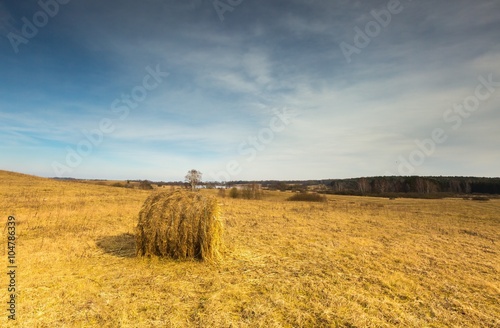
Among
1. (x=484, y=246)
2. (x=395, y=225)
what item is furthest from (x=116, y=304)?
(x=395, y=225)

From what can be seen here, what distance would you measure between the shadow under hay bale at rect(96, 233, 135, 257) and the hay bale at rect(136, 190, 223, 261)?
0.89 metres

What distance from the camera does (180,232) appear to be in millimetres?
8141

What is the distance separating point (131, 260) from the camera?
798 centimetres

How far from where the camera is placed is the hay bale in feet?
26.5

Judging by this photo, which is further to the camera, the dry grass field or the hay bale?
the hay bale

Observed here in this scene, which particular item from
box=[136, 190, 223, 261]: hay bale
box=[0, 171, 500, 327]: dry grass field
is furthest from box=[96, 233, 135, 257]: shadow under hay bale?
A: box=[136, 190, 223, 261]: hay bale

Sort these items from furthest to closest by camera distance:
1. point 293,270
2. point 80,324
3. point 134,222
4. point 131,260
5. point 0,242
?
point 134,222 → point 0,242 → point 131,260 → point 293,270 → point 80,324

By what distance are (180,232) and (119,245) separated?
2975 mm

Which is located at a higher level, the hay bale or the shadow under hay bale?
the hay bale

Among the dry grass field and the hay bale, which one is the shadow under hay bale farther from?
→ the hay bale

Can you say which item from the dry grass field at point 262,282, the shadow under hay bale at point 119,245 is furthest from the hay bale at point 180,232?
the shadow under hay bale at point 119,245

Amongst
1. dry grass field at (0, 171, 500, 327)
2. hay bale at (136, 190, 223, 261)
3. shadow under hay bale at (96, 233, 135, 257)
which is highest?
hay bale at (136, 190, 223, 261)

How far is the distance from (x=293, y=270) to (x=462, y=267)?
492cm

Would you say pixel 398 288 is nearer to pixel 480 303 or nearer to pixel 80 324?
pixel 480 303
